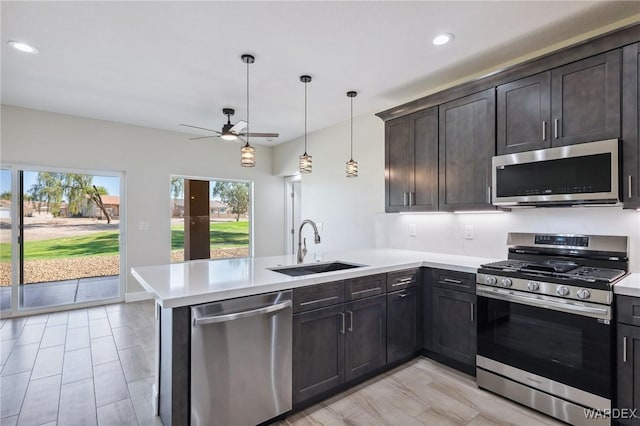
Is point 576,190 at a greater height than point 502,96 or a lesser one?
lesser

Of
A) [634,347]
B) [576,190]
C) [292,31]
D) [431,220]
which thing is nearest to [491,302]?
[634,347]

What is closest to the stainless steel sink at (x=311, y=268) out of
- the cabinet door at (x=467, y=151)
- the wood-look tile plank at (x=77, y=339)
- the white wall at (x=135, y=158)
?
the cabinet door at (x=467, y=151)

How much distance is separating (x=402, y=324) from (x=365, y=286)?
1.99 feet

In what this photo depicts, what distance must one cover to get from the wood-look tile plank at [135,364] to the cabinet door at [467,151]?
3.08 m

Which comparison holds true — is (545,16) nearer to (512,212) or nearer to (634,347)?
(512,212)

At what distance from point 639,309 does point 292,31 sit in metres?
2.86

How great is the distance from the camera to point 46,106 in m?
4.15

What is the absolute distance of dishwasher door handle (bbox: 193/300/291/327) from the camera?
1.70 m

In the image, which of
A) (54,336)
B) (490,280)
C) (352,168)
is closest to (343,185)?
(352,168)

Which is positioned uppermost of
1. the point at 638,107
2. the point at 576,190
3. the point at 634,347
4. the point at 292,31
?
the point at 292,31

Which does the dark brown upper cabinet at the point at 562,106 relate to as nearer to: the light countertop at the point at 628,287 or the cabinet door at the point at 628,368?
the light countertop at the point at 628,287

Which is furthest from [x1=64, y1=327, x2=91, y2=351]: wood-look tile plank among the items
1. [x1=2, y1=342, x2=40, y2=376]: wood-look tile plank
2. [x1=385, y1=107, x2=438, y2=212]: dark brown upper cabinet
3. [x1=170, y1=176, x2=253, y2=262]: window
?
[x1=385, y1=107, x2=438, y2=212]: dark brown upper cabinet

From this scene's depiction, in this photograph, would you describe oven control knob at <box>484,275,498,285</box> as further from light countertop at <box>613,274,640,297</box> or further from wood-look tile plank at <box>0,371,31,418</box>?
wood-look tile plank at <box>0,371,31,418</box>

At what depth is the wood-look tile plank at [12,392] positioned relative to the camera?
219 centimetres
